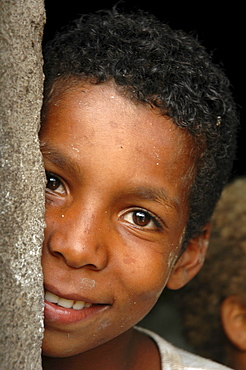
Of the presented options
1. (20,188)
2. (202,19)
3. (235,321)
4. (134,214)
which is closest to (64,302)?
(134,214)

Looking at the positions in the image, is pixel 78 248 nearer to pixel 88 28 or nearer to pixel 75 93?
pixel 75 93

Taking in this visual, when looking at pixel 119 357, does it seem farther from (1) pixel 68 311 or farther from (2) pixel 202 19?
(2) pixel 202 19

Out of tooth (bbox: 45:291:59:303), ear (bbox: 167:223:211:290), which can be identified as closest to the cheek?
tooth (bbox: 45:291:59:303)

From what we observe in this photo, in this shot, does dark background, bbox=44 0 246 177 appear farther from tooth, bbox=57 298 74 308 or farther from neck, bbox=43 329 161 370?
tooth, bbox=57 298 74 308

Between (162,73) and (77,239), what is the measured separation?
23.7 inches

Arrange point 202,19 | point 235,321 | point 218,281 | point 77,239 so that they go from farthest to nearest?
point 202,19 → point 218,281 → point 235,321 → point 77,239

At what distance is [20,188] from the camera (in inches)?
45.7

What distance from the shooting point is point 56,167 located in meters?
1.54

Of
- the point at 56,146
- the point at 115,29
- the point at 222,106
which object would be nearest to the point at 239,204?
the point at 222,106

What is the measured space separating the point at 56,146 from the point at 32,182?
35 cm

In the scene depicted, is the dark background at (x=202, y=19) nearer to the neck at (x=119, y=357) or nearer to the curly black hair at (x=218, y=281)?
the curly black hair at (x=218, y=281)

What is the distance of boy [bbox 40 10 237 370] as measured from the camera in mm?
1482

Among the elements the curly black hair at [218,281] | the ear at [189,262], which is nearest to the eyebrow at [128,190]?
the ear at [189,262]

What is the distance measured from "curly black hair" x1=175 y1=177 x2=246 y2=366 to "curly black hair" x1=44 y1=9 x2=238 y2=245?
3.06 feet
